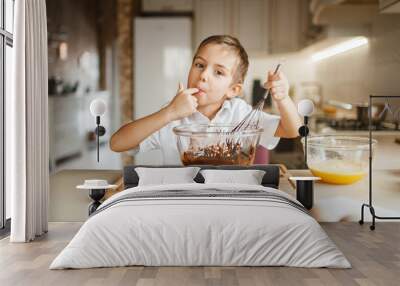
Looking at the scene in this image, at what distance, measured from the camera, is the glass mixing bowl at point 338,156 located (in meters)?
6.12

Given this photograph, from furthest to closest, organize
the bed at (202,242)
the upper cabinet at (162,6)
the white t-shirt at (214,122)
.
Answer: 1. the upper cabinet at (162,6)
2. the white t-shirt at (214,122)
3. the bed at (202,242)

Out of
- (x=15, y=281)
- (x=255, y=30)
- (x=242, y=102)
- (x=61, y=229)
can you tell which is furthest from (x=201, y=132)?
(x=15, y=281)

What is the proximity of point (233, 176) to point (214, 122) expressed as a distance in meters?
0.55

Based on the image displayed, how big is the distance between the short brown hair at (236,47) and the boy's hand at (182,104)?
368mm

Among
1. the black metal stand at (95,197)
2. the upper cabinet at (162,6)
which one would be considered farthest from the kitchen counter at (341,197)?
the upper cabinet at (162,6)

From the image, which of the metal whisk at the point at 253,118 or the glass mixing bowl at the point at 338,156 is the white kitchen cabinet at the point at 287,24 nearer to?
the metal whisk at the point at 253,118

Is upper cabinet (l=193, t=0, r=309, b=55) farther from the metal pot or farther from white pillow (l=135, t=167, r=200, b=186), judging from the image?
white pillow (l=135, t=167, r=200, b=186)

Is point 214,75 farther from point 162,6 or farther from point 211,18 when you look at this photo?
point 162,6

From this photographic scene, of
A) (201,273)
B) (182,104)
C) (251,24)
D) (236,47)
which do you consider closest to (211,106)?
(182,104)

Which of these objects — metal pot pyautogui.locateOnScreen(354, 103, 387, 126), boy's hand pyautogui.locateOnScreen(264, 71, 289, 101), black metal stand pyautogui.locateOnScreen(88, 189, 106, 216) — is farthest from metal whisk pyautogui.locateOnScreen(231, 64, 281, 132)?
black metal stand pyautogui.locateOnScreen(88, 189, 106, 216)

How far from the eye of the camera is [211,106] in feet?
19.9

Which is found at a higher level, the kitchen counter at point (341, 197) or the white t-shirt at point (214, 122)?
the white t-shirt at point (214, 122)

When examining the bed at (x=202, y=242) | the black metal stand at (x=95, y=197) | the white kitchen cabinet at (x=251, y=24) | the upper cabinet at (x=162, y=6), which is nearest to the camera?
the bed at (x=202, y=242)

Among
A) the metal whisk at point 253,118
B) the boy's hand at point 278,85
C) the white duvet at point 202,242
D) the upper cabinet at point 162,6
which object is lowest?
the white duvet at point 202,242
